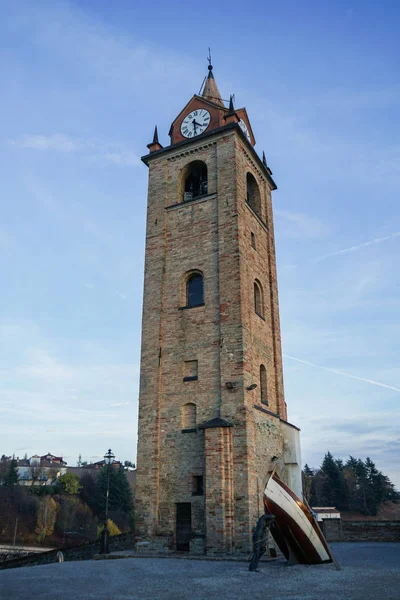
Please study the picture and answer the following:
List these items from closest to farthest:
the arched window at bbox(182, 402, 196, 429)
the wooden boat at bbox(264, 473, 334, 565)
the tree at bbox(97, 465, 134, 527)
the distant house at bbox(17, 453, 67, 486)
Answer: the wooden boat at bbox(264, 473, 334, 565) < the arched window at bbox(182, 402, 196, 429) < the tree at bbox(97, 465, 134, 527) < the distant house at bbox(17, 453, 67, 486)

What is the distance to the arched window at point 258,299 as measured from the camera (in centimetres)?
2139

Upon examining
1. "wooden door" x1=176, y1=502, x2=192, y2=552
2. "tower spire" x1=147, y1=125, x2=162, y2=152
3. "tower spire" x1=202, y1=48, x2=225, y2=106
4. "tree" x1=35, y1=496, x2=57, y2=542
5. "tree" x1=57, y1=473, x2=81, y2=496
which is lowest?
"tree" x1=35, y1=496, x2=57, y2=542

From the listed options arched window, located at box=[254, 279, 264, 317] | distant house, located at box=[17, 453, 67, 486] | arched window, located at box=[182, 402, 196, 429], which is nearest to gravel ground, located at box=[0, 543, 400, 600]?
arched window, located at box=[182, 402, 196, 429]

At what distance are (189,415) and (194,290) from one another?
5249 millimetres

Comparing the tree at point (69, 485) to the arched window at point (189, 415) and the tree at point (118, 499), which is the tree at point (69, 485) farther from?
the arched window at point (189, 415)

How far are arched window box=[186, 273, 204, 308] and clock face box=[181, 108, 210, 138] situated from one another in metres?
7.49

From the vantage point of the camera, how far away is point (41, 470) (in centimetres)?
9788

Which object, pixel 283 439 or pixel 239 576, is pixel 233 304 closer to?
pixel 283 439

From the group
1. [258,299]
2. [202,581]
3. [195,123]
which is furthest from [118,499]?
[202,581]

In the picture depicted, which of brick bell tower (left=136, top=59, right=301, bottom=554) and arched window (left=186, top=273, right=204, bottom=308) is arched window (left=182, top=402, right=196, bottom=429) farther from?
arched window (left=186, top=273, right=204, bottom=308)

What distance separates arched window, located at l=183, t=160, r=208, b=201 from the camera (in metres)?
23.0

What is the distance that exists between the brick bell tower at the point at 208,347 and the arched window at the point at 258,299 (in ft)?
0.21

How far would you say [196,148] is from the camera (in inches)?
906

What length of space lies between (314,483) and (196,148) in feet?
207
